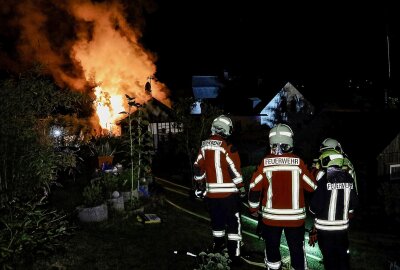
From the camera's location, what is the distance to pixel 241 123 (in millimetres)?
45062

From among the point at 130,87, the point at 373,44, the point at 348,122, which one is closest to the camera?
Result: the point at 130,87

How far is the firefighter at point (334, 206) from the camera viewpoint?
19.0 feet

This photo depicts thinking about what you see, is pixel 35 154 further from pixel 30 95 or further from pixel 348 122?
pixel 348 122

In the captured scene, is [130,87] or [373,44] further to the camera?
[373,44]

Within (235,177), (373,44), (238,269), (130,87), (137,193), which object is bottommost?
(238,269)

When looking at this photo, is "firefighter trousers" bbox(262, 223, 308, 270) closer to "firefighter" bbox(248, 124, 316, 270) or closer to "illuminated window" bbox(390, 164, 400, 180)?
"firefighter" bbox(248, 124, 316, 270)

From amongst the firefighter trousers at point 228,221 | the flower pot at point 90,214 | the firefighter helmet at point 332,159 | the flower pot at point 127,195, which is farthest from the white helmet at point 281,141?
the flower pot at point 127,195

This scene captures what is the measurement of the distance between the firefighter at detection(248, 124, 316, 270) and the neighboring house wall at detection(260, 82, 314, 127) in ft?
128

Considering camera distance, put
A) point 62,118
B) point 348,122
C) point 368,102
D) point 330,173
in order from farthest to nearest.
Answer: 1. point 368,102
2. point 348,122
3. point 62,118
4. point 330,173

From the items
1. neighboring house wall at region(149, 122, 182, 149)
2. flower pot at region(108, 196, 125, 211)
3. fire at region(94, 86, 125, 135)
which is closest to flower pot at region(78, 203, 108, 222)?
flower pot at region(108, 196, 125, 211)

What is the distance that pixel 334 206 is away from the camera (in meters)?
5.84

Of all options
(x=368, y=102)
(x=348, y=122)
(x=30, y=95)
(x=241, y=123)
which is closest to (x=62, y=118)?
(x=30, y=95)

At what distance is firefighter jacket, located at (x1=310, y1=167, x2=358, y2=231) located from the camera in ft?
19.0

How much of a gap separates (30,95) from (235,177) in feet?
15.9
